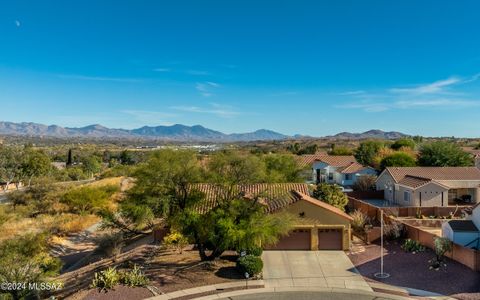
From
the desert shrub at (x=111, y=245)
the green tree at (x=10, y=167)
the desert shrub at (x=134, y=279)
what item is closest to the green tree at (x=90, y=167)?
the green tree at (x=10, y=167)

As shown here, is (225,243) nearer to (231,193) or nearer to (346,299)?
(231,193)

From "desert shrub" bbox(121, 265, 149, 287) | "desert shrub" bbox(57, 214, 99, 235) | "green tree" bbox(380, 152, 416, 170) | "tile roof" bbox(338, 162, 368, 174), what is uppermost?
"green tree" bbox(380, 152, 416, 170)

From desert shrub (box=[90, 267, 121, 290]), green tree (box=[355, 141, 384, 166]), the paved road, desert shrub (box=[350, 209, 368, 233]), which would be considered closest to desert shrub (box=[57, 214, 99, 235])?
desert shrub (box=[90, 267, 121, 290])

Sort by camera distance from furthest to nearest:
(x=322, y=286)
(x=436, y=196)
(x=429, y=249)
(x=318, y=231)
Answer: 1. (x=436, y=196)
2. (x=318, y=231)
3. (x=429, y=249)
4. (x=322, y=286)

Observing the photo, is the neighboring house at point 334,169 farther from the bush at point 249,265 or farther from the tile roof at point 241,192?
the bush at point 249,265

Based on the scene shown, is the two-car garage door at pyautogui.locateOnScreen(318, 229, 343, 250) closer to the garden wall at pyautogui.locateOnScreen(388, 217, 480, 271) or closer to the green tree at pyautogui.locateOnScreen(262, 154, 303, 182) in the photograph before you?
the garden wall at pyautogui.locateOnScreen(388, 217, 480, 271)

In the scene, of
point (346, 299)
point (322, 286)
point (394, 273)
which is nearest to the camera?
point (346, 299)

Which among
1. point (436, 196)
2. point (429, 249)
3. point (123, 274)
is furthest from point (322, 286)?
point (436, 196)
